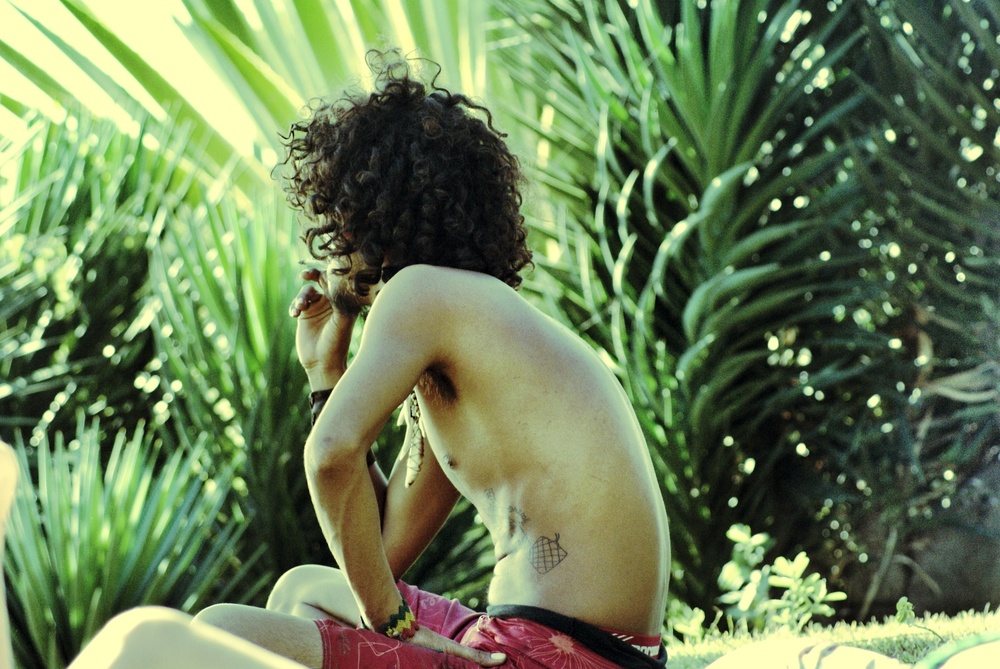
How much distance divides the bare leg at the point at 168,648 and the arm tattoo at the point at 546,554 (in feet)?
2.19

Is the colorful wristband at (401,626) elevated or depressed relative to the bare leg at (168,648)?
depressed

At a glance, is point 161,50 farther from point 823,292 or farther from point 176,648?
point 176,648

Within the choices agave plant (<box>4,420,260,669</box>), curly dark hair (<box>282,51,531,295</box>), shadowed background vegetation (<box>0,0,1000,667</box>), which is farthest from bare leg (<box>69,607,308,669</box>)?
shadowed background vegetation (<box>0,0,1000,667</box>)

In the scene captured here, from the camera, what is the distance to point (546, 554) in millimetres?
1455

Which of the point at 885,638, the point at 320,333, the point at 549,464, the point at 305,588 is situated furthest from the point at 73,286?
the point at 549,464

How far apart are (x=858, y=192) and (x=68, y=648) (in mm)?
2856

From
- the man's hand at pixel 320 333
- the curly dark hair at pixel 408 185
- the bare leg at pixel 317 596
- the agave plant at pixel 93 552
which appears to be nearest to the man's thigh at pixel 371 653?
the bare leg at pixel 317 596

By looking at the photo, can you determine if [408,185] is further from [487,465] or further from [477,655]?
[477,655]

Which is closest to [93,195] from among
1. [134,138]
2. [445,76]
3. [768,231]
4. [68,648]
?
[134,138]

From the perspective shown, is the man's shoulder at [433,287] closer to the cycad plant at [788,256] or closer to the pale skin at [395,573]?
the pale skin at [395,573]

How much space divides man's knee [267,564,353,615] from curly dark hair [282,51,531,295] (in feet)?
1.62

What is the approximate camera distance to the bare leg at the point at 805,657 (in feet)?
3.73

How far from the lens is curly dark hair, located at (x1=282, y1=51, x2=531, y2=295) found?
1.69m

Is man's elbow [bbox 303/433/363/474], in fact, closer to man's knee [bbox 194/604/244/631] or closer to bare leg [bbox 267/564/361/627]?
man's knee [bbox 194/604/244/631]
